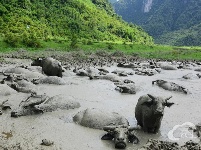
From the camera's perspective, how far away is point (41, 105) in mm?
11305

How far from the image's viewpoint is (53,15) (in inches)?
2451

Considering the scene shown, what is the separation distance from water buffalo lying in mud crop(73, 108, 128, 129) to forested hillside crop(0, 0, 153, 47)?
28.7 meters

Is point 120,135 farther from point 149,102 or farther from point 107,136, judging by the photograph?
point 149,102

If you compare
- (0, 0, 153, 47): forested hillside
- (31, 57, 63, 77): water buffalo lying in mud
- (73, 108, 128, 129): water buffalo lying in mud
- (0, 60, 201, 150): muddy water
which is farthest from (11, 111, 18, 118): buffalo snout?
(0, 0, 153, 47): forested hillside

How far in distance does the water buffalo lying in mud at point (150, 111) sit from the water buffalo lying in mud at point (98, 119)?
0.70 meters

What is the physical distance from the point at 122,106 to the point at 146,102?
3.42 m

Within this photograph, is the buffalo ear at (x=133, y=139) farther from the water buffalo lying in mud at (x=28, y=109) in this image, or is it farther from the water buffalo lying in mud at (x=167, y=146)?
the water buffalo lying in mud at (x=28, y=109)

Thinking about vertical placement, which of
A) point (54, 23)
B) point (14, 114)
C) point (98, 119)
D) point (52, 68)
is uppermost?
point (54, 23)

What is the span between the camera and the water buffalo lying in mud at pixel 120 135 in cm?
812

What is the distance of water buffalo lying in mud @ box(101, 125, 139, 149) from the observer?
26.6 ft

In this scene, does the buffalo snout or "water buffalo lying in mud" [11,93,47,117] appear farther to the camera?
"water buffalo lying in mud" [11,93,47,117]

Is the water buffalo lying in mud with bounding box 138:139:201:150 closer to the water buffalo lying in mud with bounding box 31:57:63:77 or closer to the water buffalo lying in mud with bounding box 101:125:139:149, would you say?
the water buffalo lying in mud with bounding box 101:125:139:149

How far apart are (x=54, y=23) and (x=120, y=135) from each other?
5274 centimetres

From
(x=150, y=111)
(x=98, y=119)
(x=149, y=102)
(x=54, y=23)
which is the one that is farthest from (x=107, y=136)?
(x=54, y=23)
